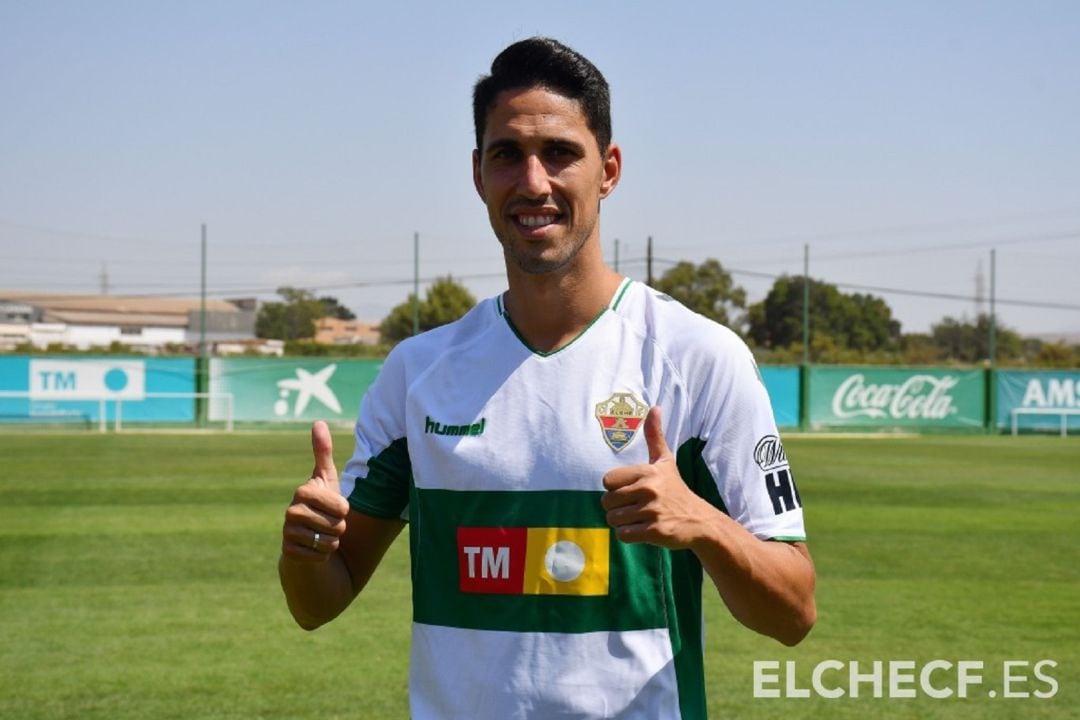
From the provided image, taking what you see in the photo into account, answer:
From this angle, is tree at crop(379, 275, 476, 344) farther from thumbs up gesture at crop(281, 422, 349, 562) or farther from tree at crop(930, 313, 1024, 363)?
thumbs up gesture at crop(281, 422, 349, 562)

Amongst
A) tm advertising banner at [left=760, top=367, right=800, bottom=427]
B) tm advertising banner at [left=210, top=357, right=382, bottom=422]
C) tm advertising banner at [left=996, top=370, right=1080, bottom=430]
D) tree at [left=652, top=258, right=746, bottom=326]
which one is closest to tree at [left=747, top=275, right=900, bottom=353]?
tree at [left=652, top=258, right=746, bottom=326]

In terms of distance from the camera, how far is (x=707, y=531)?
7.97 feet

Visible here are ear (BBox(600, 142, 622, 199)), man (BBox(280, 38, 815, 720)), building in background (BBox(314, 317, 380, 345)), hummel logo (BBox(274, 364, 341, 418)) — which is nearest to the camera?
man (BBox(280, 38, 815, 720))

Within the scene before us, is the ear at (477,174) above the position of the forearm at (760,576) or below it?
above

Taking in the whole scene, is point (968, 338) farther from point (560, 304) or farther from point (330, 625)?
point (560, 304)

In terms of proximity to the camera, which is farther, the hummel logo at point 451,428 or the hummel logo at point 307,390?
the hummel logo at point 307,390

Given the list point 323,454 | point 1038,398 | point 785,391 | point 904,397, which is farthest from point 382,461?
point 1038,398

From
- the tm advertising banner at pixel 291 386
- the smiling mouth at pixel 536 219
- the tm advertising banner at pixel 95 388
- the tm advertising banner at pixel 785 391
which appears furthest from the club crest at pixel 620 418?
the tm advertising banner at pixel 785 391

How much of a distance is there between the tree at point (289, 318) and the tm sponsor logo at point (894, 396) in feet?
81.7

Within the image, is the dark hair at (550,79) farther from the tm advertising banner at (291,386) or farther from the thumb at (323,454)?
the tm advertising banner at (291,386)

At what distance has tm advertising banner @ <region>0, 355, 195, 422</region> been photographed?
32.1m

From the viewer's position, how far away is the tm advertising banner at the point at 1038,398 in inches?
1475

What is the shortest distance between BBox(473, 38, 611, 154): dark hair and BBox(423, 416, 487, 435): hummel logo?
0.61 meters

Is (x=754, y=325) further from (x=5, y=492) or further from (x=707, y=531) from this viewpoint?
(x=707, y=531)
